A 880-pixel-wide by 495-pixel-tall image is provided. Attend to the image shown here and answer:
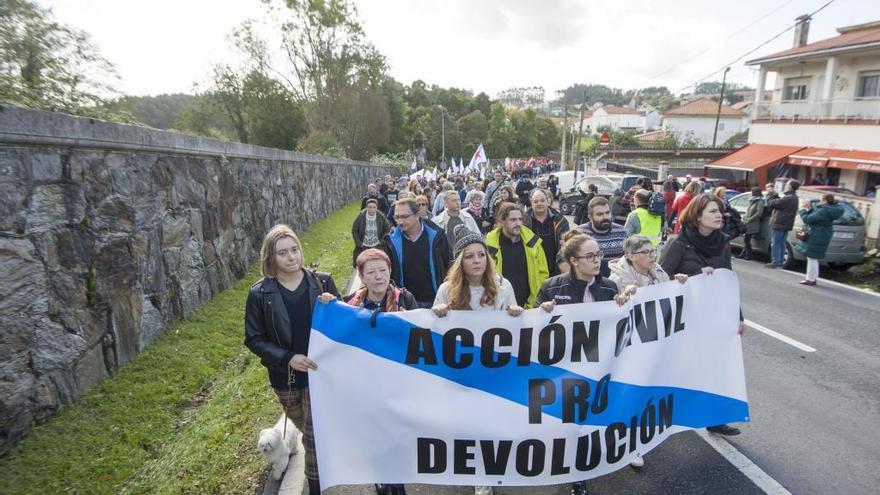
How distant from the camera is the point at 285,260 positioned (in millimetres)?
3189

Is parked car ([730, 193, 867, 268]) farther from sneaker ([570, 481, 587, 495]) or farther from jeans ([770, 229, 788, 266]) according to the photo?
sneaker ([570, 481, 587, 495])

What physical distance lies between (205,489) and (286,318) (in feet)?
4.65

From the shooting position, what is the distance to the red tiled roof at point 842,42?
24333 mm

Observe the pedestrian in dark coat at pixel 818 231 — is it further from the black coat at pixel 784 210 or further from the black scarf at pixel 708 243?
the black scarf at pixel 708 243

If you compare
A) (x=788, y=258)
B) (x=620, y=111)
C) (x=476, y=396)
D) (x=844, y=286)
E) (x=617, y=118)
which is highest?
(x=620, y=111)

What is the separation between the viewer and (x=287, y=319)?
320 cm

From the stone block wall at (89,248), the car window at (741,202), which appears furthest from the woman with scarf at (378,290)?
the car window at (741,202)

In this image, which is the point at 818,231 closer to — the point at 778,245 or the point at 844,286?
the point at 844,286

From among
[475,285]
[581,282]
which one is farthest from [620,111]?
[475,285]

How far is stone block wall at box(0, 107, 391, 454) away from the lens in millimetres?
3590

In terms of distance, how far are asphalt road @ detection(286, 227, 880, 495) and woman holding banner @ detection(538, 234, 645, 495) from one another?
361 millimetres

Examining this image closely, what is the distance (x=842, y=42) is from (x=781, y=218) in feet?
75.7

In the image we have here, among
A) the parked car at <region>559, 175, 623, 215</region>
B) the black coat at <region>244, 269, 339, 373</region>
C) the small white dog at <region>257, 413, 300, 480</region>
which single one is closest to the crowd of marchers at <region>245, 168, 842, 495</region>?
the black coat at <region>244, 269, 339, 373</region>

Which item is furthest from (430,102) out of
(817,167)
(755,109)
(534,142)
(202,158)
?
(202,158)
